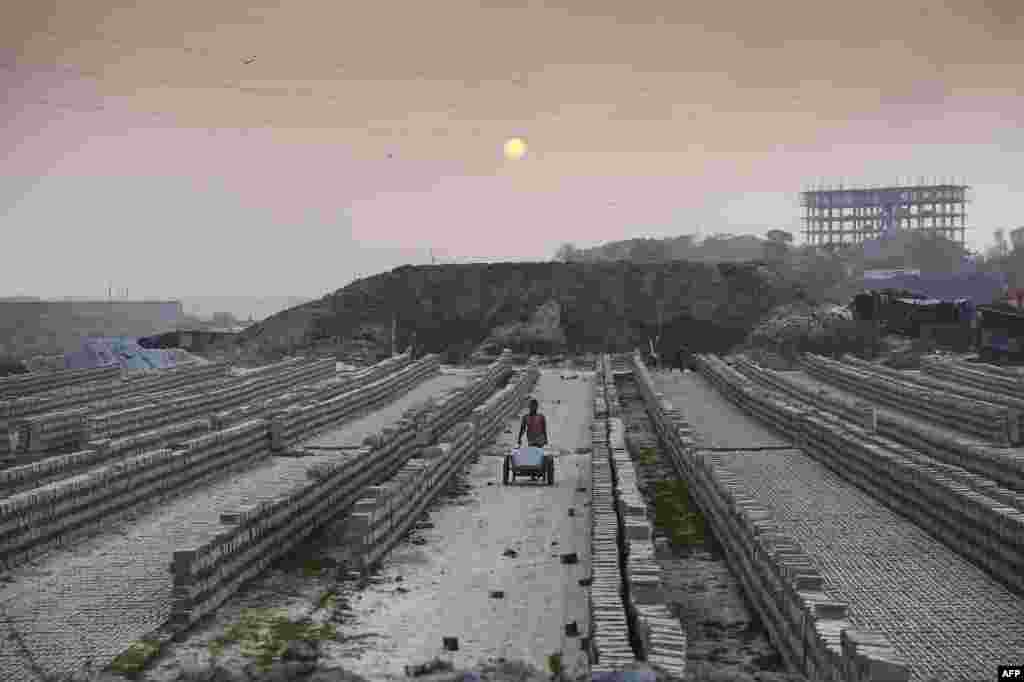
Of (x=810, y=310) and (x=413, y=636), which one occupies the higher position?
(x=810, y=310)

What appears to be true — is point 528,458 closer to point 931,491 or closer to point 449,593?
point 931,491

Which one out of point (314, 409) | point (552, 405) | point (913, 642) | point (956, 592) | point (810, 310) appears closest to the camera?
point (913, 642)

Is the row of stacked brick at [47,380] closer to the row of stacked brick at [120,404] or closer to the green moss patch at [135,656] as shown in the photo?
the row of stacked brick at [120,404]

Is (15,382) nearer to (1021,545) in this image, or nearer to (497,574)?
(497,574)

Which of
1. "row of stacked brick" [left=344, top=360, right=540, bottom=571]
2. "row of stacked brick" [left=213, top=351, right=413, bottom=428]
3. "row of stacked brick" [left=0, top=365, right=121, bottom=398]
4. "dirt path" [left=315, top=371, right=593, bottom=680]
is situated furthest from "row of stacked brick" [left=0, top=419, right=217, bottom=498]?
"row of stacked brick" [left=0, top=365, right=121, bottom=398]

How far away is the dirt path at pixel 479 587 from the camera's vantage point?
9.20m

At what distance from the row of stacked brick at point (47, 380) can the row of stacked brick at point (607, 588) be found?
1832 cm

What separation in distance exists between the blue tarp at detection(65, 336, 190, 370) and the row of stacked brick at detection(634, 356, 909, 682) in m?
26.6

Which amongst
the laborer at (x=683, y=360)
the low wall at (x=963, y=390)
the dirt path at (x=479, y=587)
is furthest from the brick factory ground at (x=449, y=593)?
the laborer at (x=683, y=360)

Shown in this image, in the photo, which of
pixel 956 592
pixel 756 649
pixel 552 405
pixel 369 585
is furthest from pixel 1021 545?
pixel 552 405

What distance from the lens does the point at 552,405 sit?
27859mm

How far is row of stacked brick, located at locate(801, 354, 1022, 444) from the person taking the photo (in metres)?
20.4

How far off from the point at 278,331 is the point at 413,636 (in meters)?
41.9

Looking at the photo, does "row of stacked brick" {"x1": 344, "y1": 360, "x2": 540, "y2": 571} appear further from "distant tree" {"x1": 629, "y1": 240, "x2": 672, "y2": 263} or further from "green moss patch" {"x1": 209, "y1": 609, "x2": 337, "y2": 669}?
"distant tree" {"x1": 629, "y1": 240, "x2": 672, "y2": 263}
